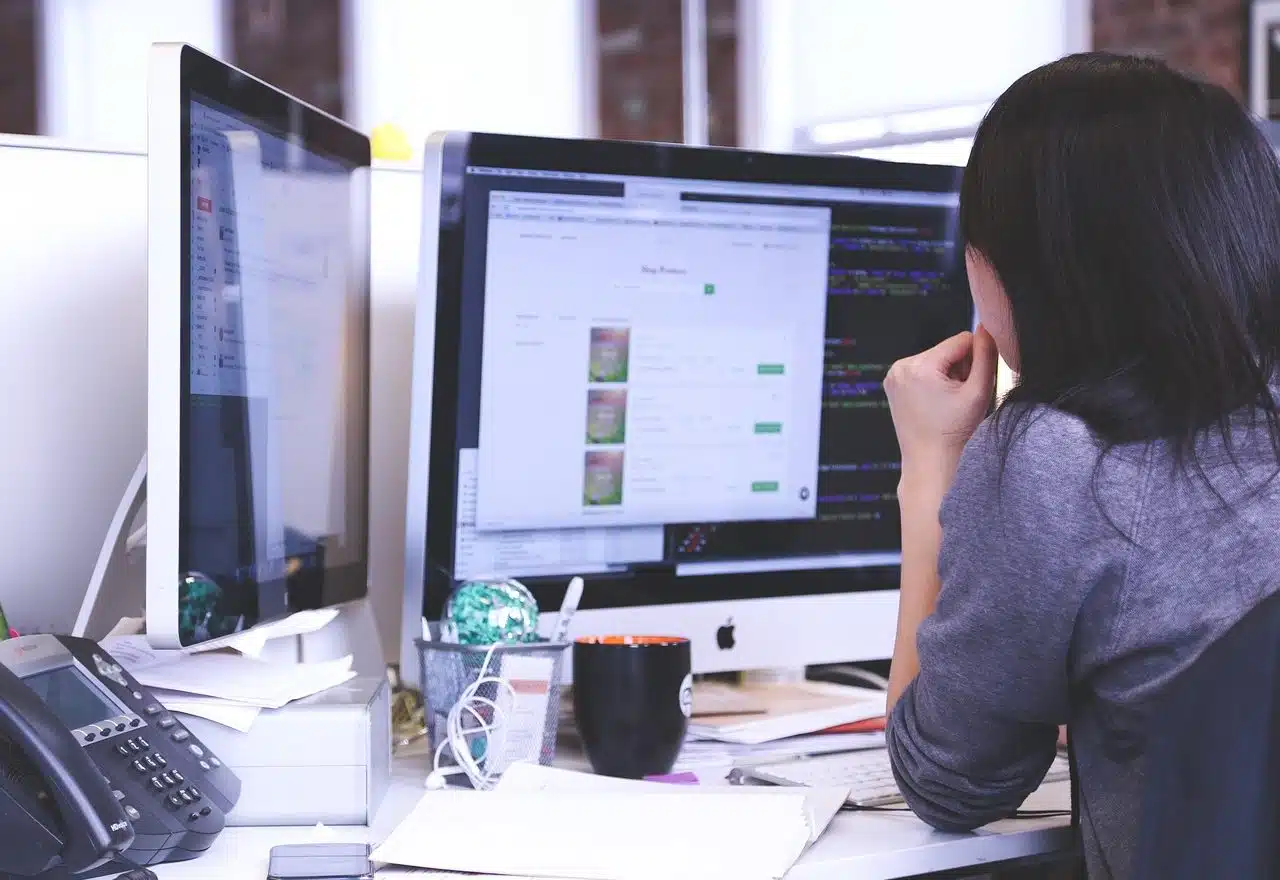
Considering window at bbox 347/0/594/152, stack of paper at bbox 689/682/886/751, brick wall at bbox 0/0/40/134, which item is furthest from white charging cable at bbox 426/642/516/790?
brick wall at bbox 0/0/40/134

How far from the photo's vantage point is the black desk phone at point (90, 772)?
2.16 ft

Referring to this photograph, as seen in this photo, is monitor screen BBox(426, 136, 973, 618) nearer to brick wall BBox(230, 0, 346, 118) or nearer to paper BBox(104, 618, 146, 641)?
paper BBox(104, 618, 146, 641)

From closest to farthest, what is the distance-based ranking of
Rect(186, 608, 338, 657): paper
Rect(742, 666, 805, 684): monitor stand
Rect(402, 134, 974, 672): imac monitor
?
1. Rect(186, 608, 338, 657): paper
2. Rect(402, 134, 974, 672): imac monitor
3. Rect(742, 666, 805, 684): monitor stand

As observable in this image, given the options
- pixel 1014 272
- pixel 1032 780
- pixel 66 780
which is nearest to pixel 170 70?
pixel 66 780

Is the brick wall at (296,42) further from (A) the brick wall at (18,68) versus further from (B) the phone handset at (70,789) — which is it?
(B) the phone handset at (70,789)

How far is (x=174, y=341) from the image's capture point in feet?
2.54

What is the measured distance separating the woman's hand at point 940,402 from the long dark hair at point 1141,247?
0.49 ft

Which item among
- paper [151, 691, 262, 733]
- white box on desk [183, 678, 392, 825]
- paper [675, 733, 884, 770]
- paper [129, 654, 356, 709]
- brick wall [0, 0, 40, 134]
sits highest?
brick wall [0, 0, 40, 134]

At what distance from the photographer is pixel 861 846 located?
2.71 ft

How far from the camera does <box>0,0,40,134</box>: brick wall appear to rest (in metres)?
4.35

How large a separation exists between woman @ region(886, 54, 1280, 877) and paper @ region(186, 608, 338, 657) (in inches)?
16.5

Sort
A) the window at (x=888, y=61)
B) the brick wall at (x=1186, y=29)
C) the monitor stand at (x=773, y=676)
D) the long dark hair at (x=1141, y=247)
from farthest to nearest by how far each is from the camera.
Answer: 1. the window at (x=888, y=61)
2. the brick wall at (x=1186, y=29)
3. the monitor stand at (x=773, y=676)
4. the long dark hair at (x=1141, y=247)

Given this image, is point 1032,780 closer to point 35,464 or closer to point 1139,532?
point 1139,532

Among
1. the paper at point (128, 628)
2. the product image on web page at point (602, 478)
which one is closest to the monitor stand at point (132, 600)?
the paper at point (128, 628)
